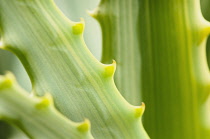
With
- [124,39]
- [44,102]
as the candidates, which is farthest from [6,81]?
[124,39]

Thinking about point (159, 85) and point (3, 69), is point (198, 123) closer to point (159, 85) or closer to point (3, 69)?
point (159, 85)

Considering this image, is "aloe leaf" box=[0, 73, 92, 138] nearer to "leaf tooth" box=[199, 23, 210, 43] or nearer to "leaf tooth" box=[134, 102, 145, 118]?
"leaf tooth" box=[134, 102, 145, 118]

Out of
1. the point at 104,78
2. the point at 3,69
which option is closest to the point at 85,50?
the point at 104,78

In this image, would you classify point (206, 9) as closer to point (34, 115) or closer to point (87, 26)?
point (87, 26)

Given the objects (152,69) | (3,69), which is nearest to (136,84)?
(152,69)

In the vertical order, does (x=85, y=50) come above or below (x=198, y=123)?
above

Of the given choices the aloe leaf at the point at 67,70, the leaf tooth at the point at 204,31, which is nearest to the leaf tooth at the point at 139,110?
the aloe leaf at the point at 67,70

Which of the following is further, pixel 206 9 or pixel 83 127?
pixel 206 9
